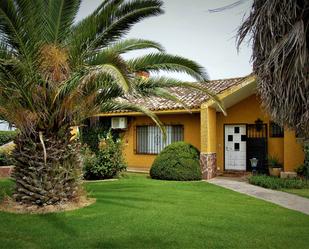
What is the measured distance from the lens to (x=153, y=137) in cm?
2080

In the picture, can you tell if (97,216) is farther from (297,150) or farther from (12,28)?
(297,150)

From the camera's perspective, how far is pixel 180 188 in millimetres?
13594

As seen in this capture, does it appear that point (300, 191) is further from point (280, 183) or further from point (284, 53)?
point (284, 53)

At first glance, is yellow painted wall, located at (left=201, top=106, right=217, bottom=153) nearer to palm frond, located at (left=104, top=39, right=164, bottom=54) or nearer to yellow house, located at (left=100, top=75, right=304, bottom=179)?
yellow house, located at (left=100, top=75, right=304, bottom=179)

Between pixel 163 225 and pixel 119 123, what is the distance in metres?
13.3

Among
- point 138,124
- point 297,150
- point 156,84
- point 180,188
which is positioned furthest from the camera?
point 138,124

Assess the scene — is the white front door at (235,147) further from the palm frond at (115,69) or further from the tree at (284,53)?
the tree at (284,53)

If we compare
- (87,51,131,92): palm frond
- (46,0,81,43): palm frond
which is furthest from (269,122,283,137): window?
(46,0,81,43): palm frond

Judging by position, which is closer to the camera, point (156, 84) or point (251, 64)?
point (251, 64)

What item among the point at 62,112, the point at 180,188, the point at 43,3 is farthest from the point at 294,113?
the point at 180,188

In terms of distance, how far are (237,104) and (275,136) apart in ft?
7.96

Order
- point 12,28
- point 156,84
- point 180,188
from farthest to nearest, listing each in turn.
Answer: point 180,188 → point 156,84 → point 12,28

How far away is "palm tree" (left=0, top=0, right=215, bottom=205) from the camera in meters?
9.10

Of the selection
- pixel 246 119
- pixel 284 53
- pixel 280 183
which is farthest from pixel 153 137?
pixel 284 53
